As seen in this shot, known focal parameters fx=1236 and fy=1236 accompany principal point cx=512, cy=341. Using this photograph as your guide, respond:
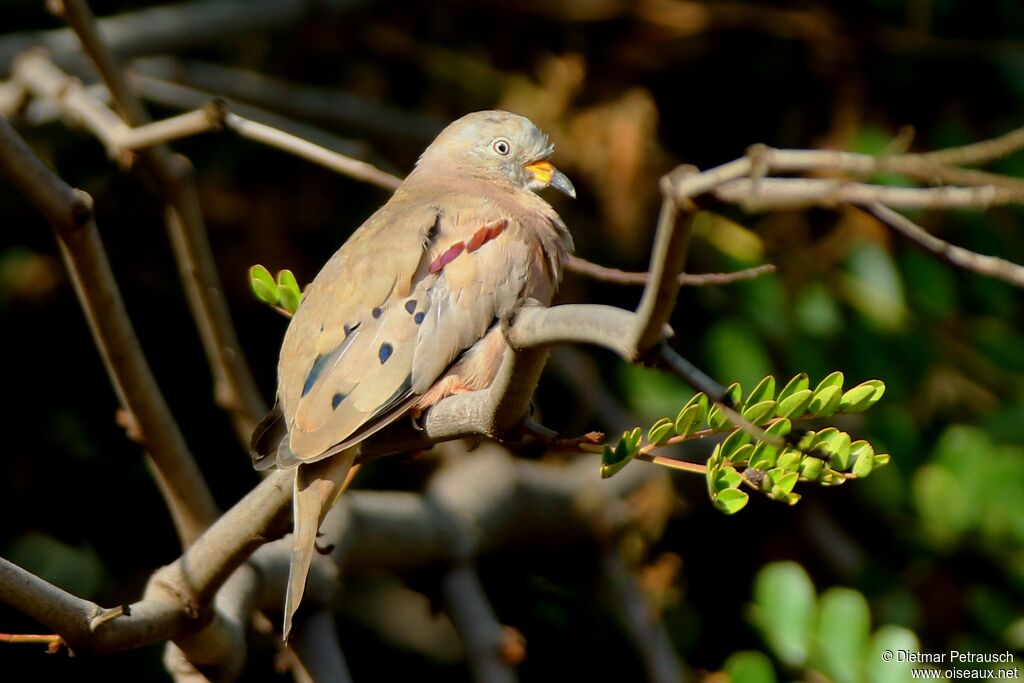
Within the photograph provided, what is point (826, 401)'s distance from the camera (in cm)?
214

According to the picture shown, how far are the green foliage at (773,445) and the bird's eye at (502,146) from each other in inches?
70.8

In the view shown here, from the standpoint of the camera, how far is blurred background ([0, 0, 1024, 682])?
4812mm

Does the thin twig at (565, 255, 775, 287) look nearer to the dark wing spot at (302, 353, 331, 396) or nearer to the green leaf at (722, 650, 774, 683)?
the dark wing spot at (302, 353, 331, 396)

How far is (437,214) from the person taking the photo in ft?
10.4

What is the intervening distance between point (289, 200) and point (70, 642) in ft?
12.0

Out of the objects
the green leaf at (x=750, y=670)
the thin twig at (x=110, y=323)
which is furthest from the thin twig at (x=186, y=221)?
the green leaf at (x=750, y=670)

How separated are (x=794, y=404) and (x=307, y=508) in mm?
1073

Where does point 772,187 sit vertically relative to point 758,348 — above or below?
below

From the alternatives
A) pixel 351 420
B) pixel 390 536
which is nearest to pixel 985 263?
pixel 351 420

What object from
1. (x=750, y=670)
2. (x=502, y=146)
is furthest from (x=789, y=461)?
(x=502, y=146)

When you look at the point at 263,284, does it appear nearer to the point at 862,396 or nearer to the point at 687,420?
the point at 687,420

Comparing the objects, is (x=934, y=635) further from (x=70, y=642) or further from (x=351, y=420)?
(x=70, y=642)

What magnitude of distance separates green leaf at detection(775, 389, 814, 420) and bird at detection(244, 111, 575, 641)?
0.75 meters

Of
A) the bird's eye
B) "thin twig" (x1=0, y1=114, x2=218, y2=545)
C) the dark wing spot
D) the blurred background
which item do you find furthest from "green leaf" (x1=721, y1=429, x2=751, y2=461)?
the blurred background
